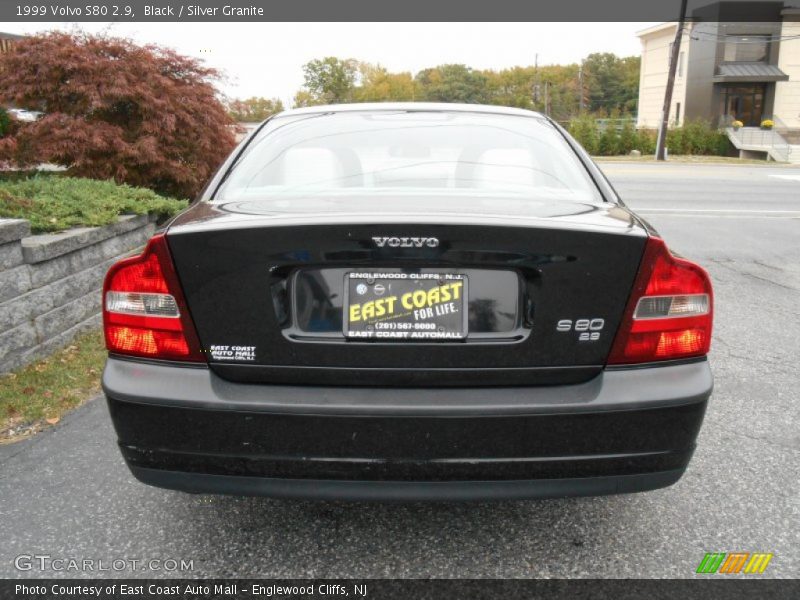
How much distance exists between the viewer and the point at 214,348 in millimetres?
2102

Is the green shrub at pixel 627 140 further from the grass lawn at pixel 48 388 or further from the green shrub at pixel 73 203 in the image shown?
the grass lawn at pixel 48 388

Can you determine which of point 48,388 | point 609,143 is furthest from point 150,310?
point 609,143

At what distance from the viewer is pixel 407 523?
265 centimetres

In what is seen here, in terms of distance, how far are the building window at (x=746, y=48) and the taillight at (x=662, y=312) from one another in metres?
55.0

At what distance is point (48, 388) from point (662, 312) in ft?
10.7

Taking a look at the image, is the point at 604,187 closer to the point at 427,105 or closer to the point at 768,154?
the point at 427,105

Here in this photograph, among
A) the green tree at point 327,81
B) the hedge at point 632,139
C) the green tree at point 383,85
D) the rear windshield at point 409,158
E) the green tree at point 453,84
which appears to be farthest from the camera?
the green tree at point 453,84

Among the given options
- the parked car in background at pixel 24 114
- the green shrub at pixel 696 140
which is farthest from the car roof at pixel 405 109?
the green shrub at pixel 696 140

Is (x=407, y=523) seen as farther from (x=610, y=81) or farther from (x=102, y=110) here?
(x=610, y=81)

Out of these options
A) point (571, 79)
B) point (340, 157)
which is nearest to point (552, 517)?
point (340, 157)

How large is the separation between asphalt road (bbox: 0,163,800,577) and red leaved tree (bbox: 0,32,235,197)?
4105mm

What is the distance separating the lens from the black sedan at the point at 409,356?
203cm

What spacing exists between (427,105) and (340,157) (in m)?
0.79

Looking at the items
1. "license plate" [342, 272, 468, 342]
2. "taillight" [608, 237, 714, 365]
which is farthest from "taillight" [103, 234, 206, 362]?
"taillight" [608, 237, 714, 365]
